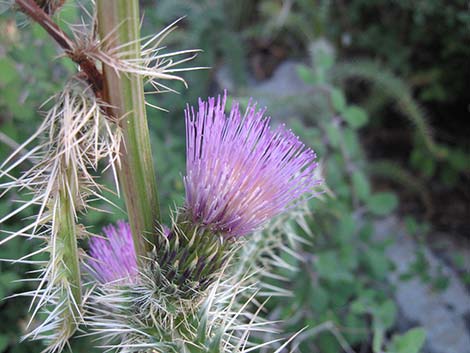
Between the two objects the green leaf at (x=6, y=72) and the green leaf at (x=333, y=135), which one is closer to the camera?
the green leaf at (x=6, y=72)

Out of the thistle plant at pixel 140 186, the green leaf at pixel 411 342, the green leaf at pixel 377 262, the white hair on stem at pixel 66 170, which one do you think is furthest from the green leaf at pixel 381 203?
the white hair on stem at pixel 66 170

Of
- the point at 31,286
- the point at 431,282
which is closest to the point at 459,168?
the point at 431,282

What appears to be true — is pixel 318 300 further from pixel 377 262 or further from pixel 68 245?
pixel 68 245

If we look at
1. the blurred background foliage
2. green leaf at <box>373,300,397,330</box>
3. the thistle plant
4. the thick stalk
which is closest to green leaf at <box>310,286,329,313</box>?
the blurred background foliage

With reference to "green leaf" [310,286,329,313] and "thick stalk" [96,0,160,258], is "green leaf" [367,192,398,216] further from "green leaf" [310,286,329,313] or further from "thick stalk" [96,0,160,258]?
"thick stalk" [96,0,160,258]

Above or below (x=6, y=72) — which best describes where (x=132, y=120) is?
below

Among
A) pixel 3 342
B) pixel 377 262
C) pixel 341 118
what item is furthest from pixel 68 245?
pixel 341 118

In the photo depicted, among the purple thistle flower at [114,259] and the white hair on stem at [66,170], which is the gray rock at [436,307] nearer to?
the purple thistle flower at [114,259]
